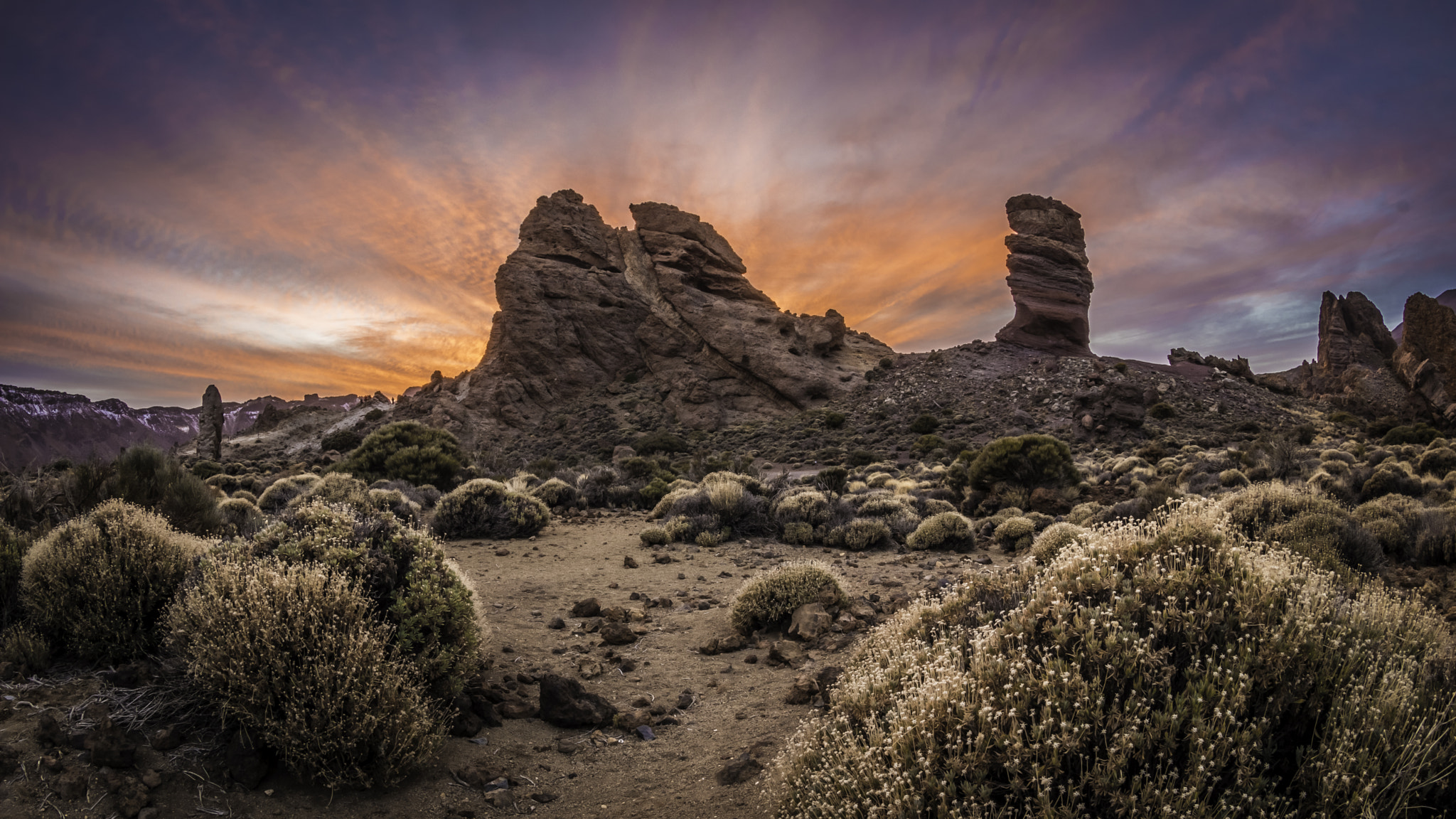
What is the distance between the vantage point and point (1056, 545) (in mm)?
7828

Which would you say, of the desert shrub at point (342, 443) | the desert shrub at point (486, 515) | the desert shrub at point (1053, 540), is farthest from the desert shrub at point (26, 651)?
the desert shrub at point (342, 443)

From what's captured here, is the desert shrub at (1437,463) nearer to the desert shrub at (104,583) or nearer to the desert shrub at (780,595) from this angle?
the desert shrub at (780,595)

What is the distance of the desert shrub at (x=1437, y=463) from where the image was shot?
14.8 metres

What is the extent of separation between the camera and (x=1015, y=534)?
11.4m

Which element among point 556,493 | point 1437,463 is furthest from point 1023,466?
point 556,493

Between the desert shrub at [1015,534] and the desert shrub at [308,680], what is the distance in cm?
1003

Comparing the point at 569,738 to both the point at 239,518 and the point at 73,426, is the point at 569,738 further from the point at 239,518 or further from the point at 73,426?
the point at 73,426

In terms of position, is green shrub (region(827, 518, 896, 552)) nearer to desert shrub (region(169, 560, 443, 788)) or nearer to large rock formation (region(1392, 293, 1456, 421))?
Answer: desert shrub (region(169, 560, 443, 788))

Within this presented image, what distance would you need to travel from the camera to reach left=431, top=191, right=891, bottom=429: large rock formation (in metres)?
53.2

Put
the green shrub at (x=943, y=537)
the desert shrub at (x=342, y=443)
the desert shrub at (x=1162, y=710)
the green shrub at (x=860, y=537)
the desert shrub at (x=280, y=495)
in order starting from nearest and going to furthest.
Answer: the desert shrub at (x=1162, y=710), the green shrub at (x=943, y=537), the green shrub at (x=860, y=537), the desert shrub at (x=280, y=495), the desert shrub at (x=342, y=443)

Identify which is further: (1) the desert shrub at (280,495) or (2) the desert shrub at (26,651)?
(1) the desert shrub at (280,495)

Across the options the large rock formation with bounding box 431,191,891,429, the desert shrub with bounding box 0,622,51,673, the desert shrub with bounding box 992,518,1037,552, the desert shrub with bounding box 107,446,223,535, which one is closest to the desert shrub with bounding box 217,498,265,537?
the desert shrub with bounding box 107,446,223,535

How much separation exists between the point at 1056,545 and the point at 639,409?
46.9 metres

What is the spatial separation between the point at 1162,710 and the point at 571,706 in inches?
162
